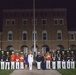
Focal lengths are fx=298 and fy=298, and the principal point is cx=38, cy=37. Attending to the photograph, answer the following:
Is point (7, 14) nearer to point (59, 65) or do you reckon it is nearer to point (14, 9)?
point (14, 9)

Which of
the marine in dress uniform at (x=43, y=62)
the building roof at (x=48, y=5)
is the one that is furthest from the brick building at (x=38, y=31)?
the marine in dress uniform at (x=43, y=62)

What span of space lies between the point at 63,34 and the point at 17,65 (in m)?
35.4

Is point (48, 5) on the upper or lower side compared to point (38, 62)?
upper

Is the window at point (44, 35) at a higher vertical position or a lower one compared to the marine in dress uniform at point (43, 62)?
higher

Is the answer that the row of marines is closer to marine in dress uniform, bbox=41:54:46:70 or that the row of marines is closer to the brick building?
marine in dress uniform, bbox=41:54:46:70

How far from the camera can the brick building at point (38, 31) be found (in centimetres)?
6088

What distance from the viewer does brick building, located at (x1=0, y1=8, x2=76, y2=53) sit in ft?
200

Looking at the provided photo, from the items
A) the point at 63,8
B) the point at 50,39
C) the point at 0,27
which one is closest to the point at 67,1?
the point at 63,8

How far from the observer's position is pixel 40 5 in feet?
211

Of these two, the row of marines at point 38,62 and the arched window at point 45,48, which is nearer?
the row of marines at point 38,62

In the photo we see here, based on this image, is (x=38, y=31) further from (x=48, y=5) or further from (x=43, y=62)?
(x=43, y=62)

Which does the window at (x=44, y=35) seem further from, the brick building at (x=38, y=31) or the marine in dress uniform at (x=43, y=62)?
the marine in dress uniform at (x=43, y=62)

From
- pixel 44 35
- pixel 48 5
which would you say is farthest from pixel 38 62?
pixel 48 5

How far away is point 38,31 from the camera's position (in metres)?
61.2
